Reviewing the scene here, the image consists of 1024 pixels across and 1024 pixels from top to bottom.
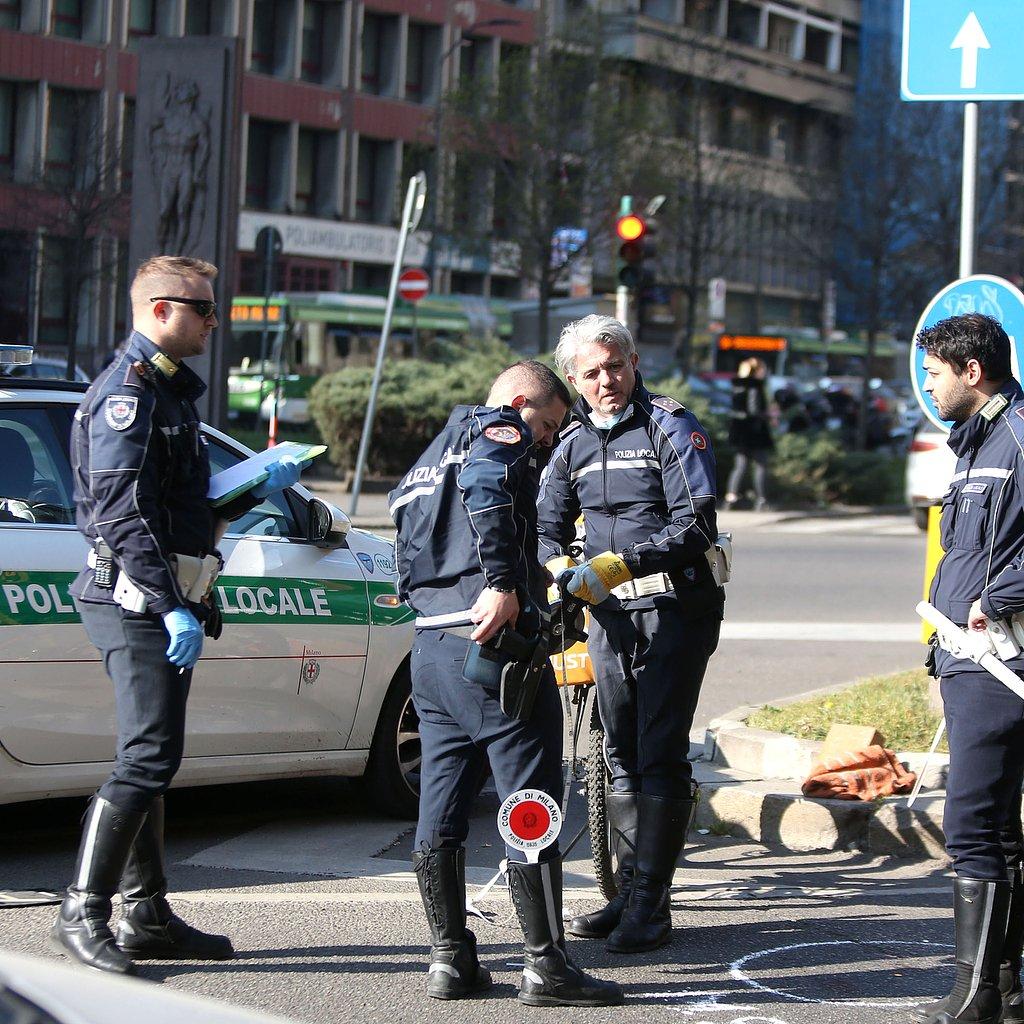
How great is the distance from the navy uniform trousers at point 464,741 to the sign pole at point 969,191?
4413 millimetres

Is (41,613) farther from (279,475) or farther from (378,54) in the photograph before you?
(378,54)

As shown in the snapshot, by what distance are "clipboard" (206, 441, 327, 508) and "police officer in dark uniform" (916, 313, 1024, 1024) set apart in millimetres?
1754

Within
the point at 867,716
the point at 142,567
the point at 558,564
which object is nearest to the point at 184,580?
the point at 142,567

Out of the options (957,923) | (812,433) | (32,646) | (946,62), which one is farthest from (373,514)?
(957,923)

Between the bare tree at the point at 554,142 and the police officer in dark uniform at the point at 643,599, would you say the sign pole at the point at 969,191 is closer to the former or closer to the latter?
the police officer in dark uniform at the point at 643,599

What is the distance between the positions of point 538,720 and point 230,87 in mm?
9581

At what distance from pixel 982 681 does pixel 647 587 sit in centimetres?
115

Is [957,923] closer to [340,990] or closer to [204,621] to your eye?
[340,990]

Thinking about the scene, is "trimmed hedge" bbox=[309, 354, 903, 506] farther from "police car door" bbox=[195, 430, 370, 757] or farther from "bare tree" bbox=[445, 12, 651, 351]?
"police car door" bbox=[195, 430, 370, 757]

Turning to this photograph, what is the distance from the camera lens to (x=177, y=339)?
14.9ft

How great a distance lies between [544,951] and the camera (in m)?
4.35

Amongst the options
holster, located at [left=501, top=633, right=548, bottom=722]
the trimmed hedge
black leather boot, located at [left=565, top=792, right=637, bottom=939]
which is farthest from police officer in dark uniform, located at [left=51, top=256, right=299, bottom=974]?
the trimmed hedge

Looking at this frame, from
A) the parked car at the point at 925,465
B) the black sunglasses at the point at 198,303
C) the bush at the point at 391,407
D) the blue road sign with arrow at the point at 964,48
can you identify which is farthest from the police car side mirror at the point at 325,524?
the bush at the point at 391,407

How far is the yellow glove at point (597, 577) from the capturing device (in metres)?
4.81
